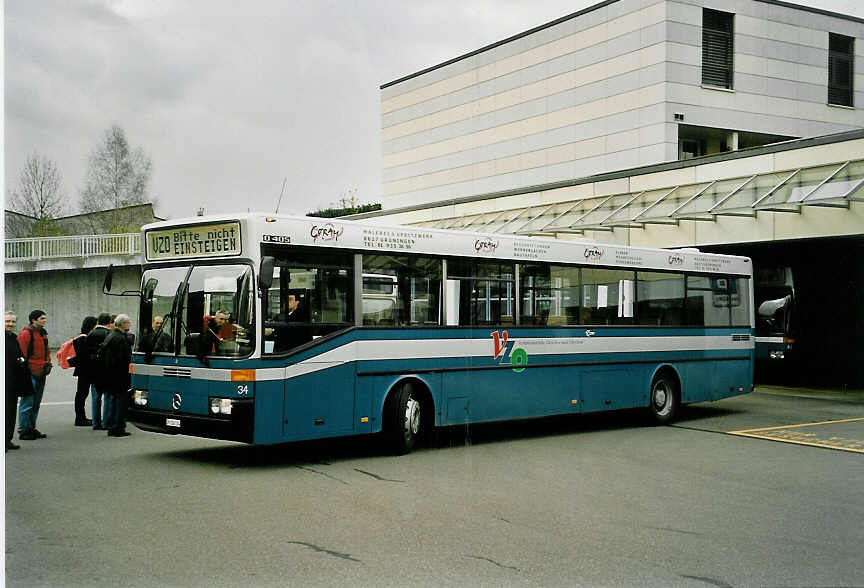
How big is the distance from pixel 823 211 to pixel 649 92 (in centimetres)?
1390

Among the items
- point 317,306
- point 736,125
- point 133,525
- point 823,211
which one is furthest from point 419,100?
point 133,525

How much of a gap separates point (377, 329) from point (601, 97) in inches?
991

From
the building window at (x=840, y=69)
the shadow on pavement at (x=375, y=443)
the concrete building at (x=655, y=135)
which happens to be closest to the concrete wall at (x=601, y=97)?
the concrete building at (x=655, y=135)

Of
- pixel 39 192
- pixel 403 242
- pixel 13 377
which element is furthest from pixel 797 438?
pixel 39 192

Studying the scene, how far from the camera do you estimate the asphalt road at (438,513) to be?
6.09 metres

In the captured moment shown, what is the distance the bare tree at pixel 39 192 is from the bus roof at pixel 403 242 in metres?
2.02

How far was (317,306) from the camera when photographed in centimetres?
1072

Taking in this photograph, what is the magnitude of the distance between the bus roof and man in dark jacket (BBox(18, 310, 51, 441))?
247 cm

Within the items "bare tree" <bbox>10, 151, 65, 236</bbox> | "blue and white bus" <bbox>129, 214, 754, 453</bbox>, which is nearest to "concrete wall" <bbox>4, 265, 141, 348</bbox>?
"blue and white bus" <bbox>129, 214, 754, 453</bbox>

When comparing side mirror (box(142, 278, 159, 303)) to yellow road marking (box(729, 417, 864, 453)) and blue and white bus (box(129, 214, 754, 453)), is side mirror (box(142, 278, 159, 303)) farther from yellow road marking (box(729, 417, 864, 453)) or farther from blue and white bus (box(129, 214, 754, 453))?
yellow road marking (box(729, 417, 864, 453))

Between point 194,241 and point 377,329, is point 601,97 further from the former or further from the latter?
point 194,241

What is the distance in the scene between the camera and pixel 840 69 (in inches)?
1220

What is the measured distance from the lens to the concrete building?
2297 centimetres

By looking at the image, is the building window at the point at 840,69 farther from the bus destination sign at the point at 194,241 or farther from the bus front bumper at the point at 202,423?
the bus front bumper at the point at 202,423
